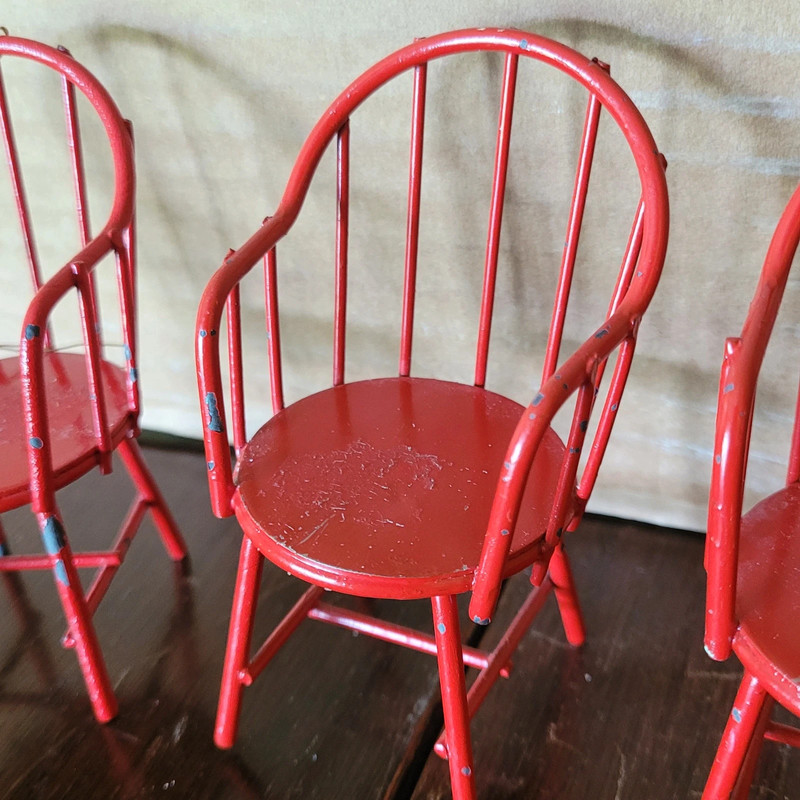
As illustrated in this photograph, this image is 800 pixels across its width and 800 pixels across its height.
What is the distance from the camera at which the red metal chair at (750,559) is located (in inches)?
23.5

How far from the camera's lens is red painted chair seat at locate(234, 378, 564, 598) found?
74 centimetres

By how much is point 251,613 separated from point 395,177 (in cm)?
63

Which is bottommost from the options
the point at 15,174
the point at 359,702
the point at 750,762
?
the point at 359,702

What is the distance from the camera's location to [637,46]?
2.90ft

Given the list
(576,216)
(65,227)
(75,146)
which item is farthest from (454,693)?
(65,227)

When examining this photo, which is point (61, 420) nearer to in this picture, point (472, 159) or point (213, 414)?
point (213, 414)

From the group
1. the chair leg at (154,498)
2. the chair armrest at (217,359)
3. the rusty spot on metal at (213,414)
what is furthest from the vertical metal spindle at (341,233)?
the chair leg at (154,498)

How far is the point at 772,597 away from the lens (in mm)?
684

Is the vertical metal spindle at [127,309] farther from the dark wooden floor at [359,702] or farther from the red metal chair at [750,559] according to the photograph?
the red metal chair at [750,559]

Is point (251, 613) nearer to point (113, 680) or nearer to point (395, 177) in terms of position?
point (113, 680)

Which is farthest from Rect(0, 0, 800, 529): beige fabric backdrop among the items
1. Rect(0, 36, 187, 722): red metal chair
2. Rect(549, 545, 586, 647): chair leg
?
Rect(549, 545, 586, 647): chair leg

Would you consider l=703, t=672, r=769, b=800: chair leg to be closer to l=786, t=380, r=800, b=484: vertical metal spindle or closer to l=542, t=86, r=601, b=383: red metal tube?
l=786, t=380, r=800, b=484: vertical metal spindle

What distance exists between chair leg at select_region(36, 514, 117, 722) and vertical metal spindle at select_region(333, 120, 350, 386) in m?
0.39

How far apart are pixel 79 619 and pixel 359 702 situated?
392 millimetres
